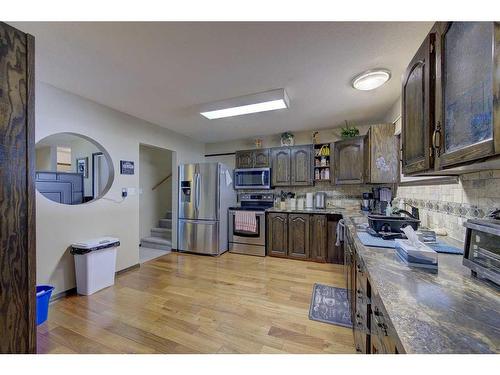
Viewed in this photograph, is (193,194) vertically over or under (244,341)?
over

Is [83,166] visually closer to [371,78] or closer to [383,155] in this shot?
→ [371,78]

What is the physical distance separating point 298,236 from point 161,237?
3.11 metres

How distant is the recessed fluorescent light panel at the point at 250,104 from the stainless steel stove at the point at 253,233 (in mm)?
1899

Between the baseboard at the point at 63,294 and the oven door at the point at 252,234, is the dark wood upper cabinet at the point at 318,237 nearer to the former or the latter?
the oven door at the point at 252,234

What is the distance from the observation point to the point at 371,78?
194cm

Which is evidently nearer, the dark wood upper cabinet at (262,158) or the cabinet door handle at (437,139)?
the cabinet door handle at (437,139)

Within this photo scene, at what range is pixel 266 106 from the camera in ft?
8.27

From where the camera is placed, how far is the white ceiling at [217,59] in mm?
1380

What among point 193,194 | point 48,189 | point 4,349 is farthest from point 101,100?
point 4,349

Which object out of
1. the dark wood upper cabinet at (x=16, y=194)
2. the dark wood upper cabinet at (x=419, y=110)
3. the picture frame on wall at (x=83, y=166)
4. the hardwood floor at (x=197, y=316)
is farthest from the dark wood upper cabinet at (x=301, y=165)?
the picture frame on wall at (x=83, y=166)

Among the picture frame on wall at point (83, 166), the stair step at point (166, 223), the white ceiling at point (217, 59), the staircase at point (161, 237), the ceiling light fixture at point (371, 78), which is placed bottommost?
the staircase at point (161, 237)

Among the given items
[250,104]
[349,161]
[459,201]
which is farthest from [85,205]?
[349,161]
